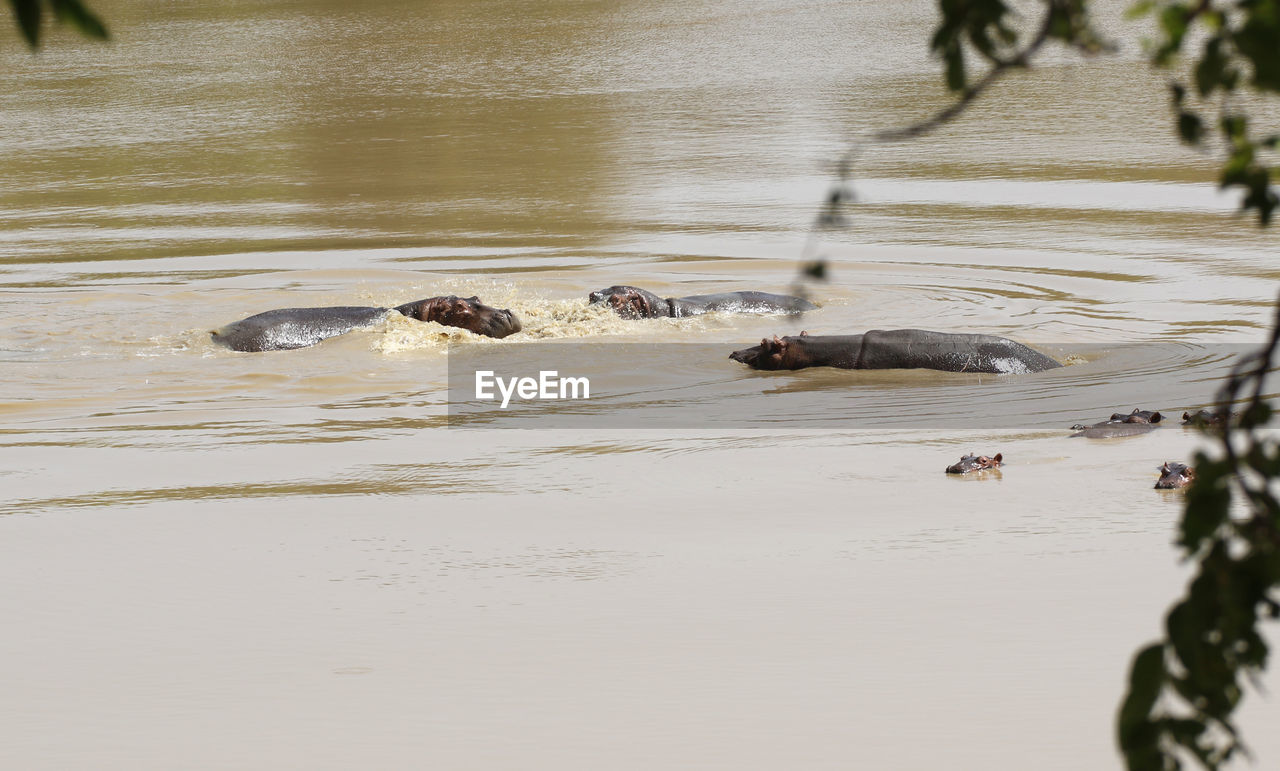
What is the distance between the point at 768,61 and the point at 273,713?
23892 millimetres

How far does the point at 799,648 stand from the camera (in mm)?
4484

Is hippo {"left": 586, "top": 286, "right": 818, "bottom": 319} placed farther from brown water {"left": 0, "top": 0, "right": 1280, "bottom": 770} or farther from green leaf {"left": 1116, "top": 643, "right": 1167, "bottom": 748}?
green leaf {"left": 1116, "top": 643, "right": 1167, "bottom": 748}

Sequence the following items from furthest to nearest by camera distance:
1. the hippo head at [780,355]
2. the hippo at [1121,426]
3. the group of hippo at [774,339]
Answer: the hippo head at [780,355], the group of hippo at [774,339], the hippo at [1121,426]

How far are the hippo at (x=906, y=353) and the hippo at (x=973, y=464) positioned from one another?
2.99 meters

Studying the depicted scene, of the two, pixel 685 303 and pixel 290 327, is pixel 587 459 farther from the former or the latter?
pixel 685 303

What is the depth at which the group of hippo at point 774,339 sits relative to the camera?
7715 mm

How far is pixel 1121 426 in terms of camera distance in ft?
24.6

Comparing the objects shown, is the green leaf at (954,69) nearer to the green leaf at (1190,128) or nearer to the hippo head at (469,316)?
the green leaf at (1190,128)

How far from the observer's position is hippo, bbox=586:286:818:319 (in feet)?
37.5

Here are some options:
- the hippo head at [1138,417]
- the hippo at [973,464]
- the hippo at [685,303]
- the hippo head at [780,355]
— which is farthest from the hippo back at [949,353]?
the hippo at [973,464]

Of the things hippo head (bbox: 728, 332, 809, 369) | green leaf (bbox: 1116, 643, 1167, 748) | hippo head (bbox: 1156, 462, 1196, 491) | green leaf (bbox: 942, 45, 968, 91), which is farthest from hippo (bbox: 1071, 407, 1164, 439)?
green leaf (bbox: 1116, 643, 1167, 748)

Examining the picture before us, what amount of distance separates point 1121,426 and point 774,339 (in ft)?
8.84

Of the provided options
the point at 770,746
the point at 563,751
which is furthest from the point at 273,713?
the point at 770,746

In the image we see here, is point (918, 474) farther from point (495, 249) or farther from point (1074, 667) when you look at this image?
point (495, 249)
